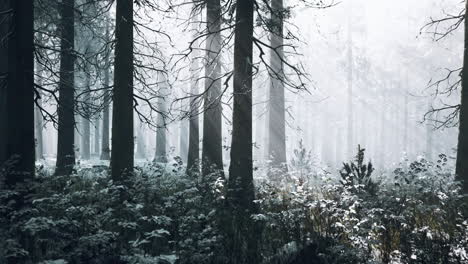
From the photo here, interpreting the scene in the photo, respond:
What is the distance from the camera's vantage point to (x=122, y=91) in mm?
9617

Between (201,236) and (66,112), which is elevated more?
(66,112)

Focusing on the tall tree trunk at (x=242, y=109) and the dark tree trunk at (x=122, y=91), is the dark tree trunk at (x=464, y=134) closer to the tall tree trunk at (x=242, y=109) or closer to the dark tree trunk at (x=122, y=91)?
the tall tree trunk at (x=242, y=109)

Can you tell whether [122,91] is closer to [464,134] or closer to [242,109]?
[242,109]

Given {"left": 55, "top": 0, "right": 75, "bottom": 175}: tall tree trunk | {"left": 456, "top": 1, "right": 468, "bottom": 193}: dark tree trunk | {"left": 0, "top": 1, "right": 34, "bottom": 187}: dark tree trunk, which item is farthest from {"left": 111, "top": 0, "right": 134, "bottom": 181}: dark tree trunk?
{"left": 456, "top": 1, "right": 468, "bottom": 193}: dark tree trunk

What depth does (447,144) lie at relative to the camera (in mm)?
52906

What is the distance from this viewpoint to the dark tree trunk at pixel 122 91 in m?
9.59

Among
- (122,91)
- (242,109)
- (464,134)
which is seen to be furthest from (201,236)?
(464,134)

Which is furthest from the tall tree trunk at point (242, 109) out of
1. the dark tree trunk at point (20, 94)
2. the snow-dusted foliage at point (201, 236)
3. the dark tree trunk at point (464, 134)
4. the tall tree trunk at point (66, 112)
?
the tall tree trunk at point (66, 112)

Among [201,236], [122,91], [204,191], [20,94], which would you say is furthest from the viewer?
[122,91]

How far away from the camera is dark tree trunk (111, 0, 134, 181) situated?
9586 millimetres

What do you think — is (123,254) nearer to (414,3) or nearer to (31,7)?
(31,7)

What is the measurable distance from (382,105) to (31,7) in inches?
2155

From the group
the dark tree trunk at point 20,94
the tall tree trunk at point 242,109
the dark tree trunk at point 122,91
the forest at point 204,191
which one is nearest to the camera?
the forest at point 204,191

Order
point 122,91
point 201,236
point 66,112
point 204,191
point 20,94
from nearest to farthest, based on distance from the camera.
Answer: point 201,236, point 20,94, point 204,191, point 122,91, point 66,112
